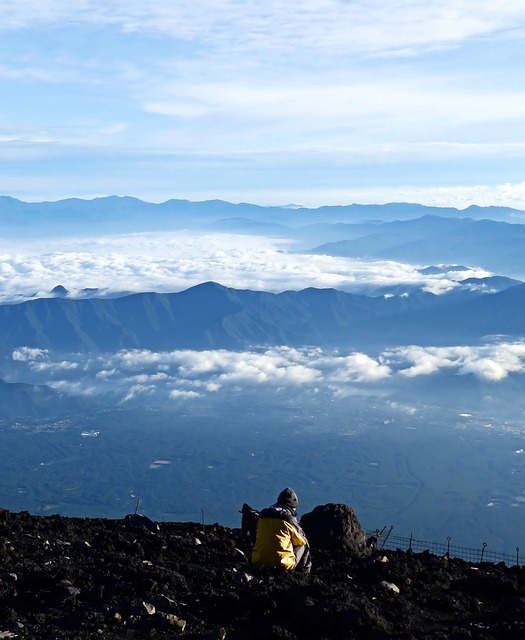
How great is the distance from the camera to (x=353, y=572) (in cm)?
1324

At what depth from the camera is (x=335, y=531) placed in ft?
53.6

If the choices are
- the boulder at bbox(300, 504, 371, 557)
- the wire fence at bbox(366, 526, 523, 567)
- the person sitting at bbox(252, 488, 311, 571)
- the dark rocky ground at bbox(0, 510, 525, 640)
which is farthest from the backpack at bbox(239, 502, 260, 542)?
the wire fence at bbox(366, 526, 523, 567)

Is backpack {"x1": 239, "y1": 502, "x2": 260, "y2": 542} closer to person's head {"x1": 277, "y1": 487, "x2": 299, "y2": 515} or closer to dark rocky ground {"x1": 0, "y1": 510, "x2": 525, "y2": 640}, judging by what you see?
dark rocky ground {"x1": 0, "y1": 510, "x2": 525, "y2": 640}

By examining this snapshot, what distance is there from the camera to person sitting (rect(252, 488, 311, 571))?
12.7 metres

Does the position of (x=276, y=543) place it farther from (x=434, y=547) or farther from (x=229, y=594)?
(x=434, y=547)

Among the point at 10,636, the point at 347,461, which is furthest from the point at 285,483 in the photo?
the point at 10,636

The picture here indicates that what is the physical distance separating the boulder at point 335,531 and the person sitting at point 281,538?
3.07 m

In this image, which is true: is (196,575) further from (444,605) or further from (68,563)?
(444,605)

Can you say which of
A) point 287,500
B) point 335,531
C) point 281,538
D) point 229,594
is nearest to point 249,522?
point 335,531

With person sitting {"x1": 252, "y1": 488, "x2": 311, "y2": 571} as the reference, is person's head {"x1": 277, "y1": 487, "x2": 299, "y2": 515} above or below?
above

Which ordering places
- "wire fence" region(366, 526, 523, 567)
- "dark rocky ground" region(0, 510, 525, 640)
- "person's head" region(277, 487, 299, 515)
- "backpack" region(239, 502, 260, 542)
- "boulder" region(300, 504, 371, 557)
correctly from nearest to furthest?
"dark rocky ground" region(0, 510, 525, 640)
"person's head" region(277, 487, 299, 515)
"backpack" region(239, 502, 260, 542)
"boulder" region(300, 504, 371, 557)
"wire fence" region(366, 526, 523, 567)

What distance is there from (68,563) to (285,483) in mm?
149580

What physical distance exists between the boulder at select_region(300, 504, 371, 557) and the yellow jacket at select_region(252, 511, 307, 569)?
10.6 ft

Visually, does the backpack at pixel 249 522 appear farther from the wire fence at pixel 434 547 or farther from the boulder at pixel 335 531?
the wire fence at pixel 434 547
